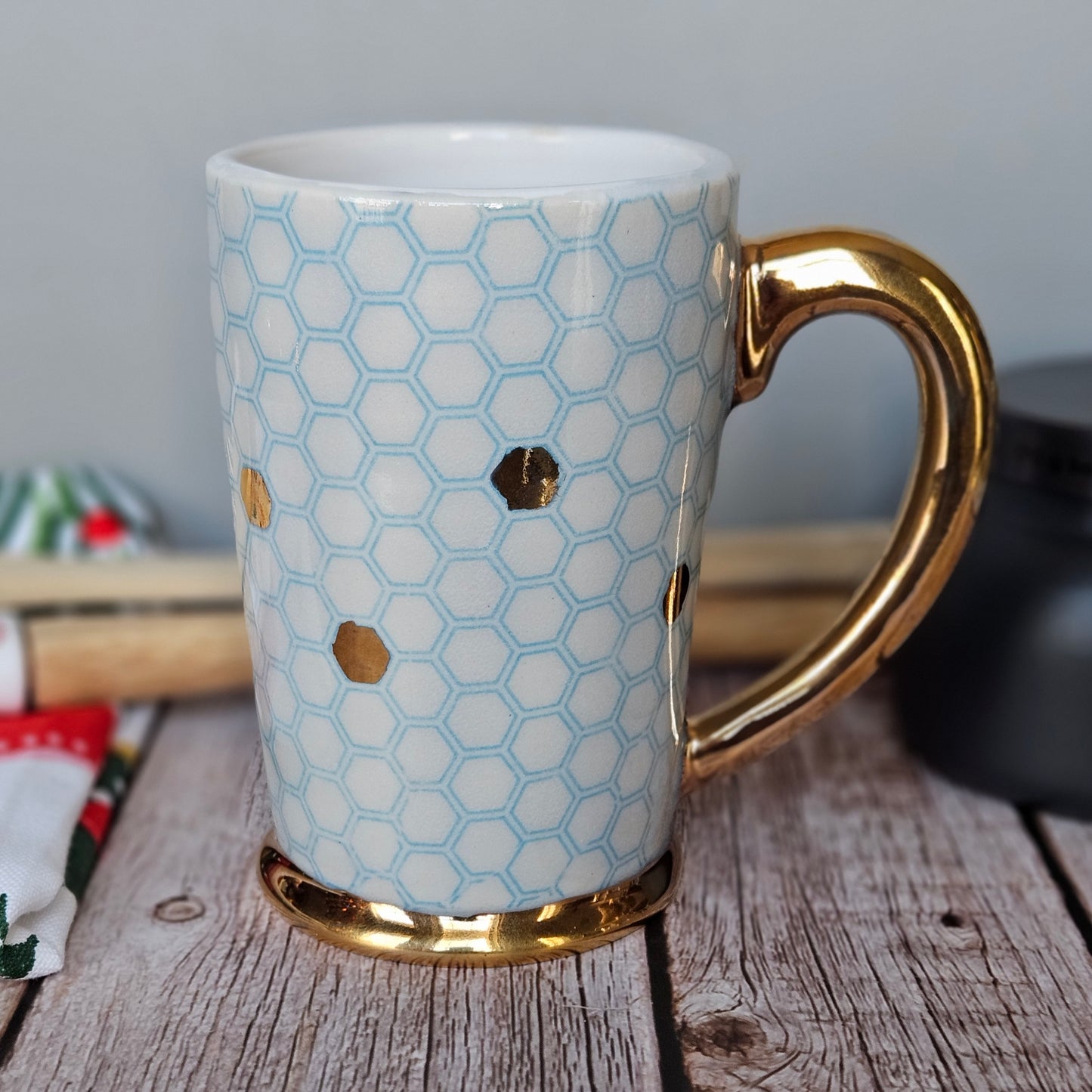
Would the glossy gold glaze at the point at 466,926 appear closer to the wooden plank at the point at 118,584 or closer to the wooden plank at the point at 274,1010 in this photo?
the wooden plank at the point at 274,1010

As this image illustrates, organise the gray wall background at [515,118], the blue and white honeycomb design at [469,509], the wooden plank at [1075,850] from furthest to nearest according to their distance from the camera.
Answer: the gray wall background at [515,118] < the wooden plank at [1075,850] < the blue and white honeycomb design at [469,509]

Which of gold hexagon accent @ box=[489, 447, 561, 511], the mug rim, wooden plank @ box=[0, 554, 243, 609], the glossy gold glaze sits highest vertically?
the mug rim

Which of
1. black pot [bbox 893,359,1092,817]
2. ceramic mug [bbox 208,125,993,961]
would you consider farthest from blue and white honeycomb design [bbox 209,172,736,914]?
black pot [bbox 893,359,1092,817]

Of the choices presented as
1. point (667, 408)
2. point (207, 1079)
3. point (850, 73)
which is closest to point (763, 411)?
point (850, 73)

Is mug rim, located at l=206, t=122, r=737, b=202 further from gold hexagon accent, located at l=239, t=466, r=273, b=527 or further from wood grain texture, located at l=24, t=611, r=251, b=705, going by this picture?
wood grain texture, located at l=24, t=611, r=251, b=705

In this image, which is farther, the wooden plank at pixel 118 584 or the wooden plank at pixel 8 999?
the wooden plank at pixel 118 584

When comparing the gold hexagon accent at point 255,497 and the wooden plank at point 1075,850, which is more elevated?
the gold hexagon accent at point 255,497

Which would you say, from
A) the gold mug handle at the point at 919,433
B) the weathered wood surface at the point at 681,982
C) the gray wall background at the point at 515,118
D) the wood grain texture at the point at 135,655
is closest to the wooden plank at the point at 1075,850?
the weathered wood surface at the point at 681,982
